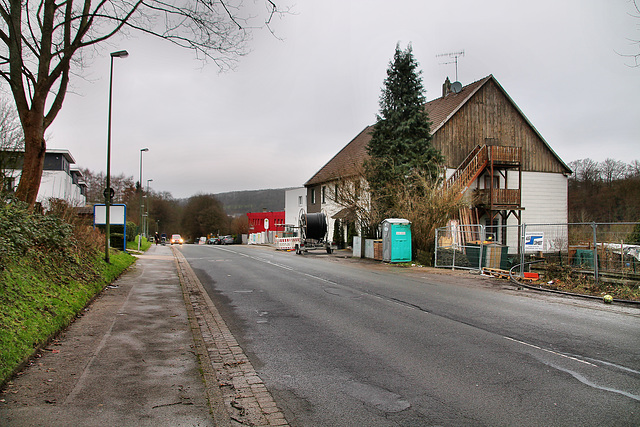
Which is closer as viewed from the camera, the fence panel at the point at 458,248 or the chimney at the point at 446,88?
the fence panel at the point at 458,248

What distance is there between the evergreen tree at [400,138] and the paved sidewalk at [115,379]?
1996cm

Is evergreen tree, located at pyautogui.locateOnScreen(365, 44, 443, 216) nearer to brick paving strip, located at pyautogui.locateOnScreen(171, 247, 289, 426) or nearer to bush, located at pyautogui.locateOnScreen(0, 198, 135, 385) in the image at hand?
bush, located at pyautogui.locateOnScreen(0, 198, 135, 385)

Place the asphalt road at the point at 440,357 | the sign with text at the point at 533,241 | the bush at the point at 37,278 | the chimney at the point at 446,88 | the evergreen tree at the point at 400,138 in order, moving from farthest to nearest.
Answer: the chimney at the point at 446,88, the evergreen tree at the point at 400,138, the sign with text at the point at 533,241, the bush at the point at 37,278, the asphalt road at the point at 440,357

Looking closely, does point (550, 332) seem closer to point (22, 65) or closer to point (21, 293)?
point (21, 293)

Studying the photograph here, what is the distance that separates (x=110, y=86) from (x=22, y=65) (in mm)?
7763

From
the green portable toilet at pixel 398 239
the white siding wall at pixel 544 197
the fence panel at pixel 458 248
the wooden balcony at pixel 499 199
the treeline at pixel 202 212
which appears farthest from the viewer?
the treeline at pixel 202 212

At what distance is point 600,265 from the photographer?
13891 millimetres

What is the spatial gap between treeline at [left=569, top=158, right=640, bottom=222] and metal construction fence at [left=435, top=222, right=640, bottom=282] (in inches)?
1001

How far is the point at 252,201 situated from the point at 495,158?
83.3m

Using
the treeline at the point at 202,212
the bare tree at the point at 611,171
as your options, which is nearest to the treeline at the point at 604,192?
the bare tree at the point at 611,171

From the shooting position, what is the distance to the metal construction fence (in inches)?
529

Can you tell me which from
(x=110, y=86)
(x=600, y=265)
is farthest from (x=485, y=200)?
(x=110, y=86)

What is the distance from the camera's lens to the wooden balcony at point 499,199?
31.5m

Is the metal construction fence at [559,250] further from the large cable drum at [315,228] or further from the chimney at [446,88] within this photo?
the chimney at [446,88]
